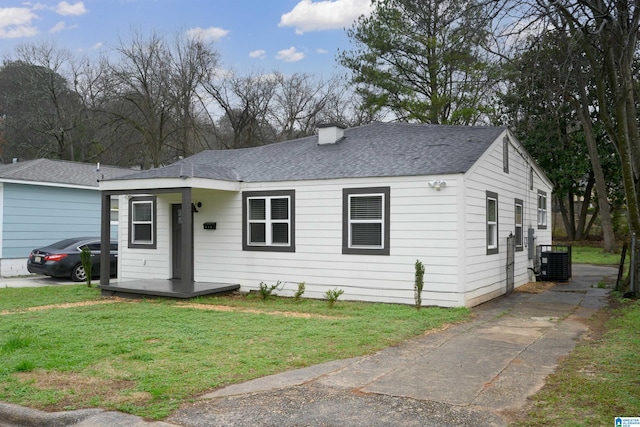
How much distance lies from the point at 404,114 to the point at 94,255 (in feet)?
58.5

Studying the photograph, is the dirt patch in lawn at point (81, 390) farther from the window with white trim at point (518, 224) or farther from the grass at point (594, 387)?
the window with white trim at point (518, 224)

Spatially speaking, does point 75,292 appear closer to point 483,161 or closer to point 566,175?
point 483,161

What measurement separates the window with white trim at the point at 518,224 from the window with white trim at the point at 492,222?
2082 mm

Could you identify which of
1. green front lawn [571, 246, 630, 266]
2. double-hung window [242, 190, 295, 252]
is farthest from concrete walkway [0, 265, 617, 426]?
green front lawn [571, 246, 630, 266]

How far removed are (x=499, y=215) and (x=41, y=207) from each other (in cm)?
1396

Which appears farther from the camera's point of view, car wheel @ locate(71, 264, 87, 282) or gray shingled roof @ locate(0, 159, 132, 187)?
gray shingled roof @ locate(0, 159, 132, 187)

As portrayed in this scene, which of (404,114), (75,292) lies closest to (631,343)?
(75,292)

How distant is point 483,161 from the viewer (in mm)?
10953

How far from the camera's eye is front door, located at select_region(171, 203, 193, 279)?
→ 43.6ft

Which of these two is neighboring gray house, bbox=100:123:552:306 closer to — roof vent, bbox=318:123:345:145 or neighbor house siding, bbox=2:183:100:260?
roof vent, bbox=318:123:345:145

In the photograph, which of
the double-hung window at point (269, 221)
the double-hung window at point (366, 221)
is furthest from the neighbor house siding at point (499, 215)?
the double-hung window at point (269, 221)

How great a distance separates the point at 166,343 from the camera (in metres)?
6.90

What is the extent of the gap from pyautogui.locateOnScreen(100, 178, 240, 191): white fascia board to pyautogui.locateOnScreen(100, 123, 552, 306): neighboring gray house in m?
0.03

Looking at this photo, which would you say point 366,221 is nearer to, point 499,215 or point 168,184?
point 499,215
